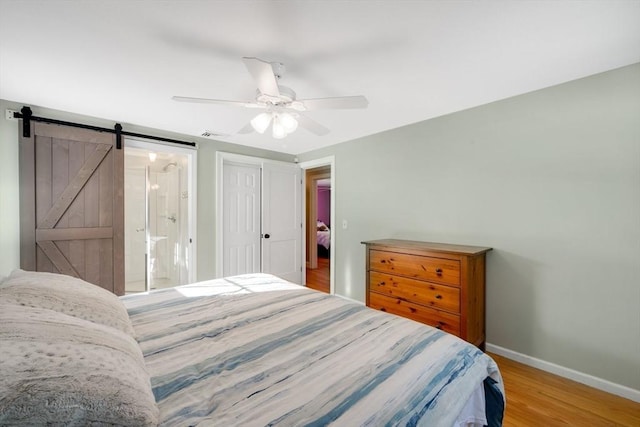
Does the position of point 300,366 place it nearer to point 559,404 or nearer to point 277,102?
point 277,102

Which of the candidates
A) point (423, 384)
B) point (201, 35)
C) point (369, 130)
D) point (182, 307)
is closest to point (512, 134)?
point (369, 130)

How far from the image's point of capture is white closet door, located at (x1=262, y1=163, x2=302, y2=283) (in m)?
4.22

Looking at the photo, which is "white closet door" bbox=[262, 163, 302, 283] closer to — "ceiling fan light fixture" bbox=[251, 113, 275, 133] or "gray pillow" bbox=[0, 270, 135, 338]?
"ceiling fan light fixture" bbox=[251, 113, 275, 133]

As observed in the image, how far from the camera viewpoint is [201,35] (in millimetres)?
1530

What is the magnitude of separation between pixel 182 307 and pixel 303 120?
1.56 meters

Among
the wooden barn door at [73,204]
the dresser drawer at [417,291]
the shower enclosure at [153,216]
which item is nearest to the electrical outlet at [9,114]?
the wooden barn door at [73,204]

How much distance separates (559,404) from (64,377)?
8.70ft

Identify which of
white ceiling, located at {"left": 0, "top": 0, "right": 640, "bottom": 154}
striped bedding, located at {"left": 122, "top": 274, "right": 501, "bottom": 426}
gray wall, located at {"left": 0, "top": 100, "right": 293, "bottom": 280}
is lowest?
striped bedding, located at {"left": 122, "top": 274, "right": 501, "bottom": 426}

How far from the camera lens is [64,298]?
1.11 metres

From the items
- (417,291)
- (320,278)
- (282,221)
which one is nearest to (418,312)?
(417,291)

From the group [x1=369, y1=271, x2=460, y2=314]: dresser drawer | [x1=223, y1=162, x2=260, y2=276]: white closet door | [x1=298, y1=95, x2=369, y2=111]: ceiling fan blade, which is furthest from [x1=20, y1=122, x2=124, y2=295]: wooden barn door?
[x1=369, y1=271, x2=460, y2=314]: dresser drawer

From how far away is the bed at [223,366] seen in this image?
0.63 metres

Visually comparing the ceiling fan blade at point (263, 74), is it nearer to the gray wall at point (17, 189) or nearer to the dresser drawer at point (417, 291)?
the dresser drawer at point (417, 291)

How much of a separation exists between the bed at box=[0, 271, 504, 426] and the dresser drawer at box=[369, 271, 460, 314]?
103 centimetres
